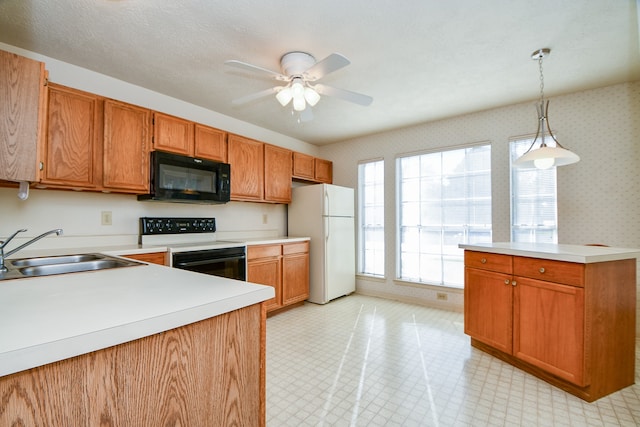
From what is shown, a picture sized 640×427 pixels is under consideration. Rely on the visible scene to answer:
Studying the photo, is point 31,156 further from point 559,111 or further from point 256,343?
point 559,111

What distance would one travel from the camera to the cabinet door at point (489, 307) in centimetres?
220

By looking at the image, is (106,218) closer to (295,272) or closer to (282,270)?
(282,270)

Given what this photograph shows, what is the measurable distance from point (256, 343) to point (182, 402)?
9.8 inches

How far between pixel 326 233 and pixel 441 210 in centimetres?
150

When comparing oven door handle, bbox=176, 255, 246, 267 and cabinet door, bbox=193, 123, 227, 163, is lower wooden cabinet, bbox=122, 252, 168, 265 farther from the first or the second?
cabinet door, bbox=193, 123, 227, 163

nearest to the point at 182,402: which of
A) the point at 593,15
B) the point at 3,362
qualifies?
the point at 3,362

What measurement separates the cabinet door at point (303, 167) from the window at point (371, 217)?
0.73m

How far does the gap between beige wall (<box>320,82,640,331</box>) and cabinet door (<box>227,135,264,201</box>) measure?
236 cm

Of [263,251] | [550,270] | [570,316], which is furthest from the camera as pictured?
[263,251]

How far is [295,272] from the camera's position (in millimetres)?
3648

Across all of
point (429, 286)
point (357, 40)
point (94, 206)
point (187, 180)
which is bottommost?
point (429, 286)

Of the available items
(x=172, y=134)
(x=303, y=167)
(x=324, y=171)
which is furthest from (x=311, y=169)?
(x=172, y=134)

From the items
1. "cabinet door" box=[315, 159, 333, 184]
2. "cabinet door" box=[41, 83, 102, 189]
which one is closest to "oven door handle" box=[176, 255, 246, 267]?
"cabinet door" box=[41, 83, 102, 189]

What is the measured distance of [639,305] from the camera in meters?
2.64
